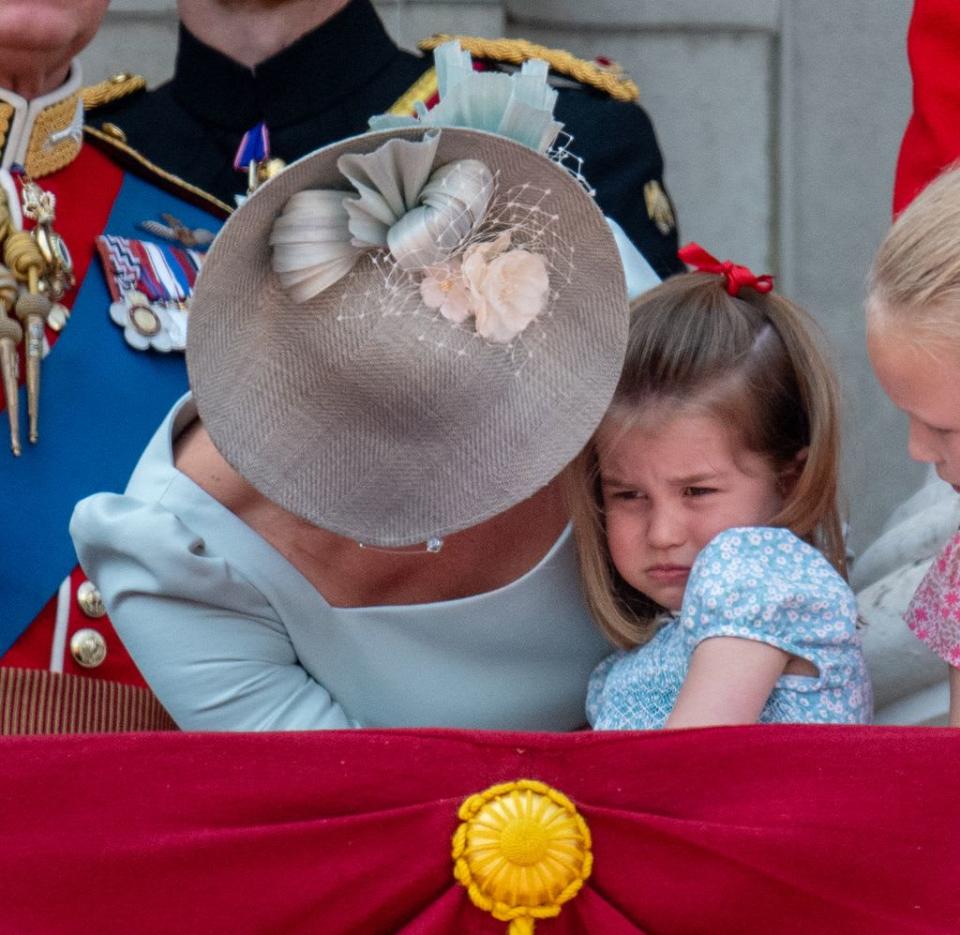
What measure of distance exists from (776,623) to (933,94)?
754 mm

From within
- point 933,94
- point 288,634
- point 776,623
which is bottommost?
point 288,634

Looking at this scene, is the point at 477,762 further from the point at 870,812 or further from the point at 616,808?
the point at 870,812

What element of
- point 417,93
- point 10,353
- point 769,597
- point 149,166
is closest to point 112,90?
point 149,166

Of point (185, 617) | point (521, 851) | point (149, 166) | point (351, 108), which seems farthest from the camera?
point (351, 108)

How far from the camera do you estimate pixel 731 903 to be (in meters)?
1.38

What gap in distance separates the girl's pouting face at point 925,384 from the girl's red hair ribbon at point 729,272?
8.9 inches

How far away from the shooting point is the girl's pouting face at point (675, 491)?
1.76m

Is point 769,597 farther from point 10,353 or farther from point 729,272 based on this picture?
point 10,353

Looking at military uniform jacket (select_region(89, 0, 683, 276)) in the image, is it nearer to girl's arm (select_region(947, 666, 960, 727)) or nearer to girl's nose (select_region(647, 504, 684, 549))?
girl's nose (select_region(647, 504, 684, 549))

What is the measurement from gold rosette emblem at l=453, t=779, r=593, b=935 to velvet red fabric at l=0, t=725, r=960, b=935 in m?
0.01

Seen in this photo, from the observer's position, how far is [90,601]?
76.7 inches

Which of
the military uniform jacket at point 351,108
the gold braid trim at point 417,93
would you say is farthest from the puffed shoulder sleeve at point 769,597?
the gold braid trim at point 417,93

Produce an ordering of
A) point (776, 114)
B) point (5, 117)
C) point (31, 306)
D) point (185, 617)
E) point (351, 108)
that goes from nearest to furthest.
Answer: point (185, 617), point (31, 306), point (5, 117), point (351, 108), point (776, 114)

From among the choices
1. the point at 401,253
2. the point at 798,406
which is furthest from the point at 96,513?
the point at 798,406
